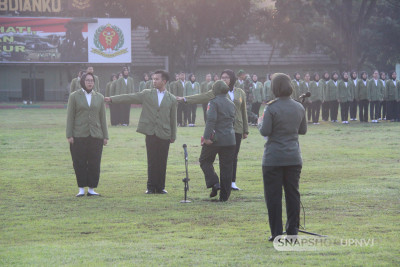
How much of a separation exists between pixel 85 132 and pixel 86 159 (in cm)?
47

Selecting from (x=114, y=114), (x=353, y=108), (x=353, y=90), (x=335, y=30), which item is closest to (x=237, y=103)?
(x=114, y=114)

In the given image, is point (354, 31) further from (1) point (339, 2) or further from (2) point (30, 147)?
(2) point (30, 147)

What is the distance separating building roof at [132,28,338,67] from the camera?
210 feet

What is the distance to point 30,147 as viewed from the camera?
2262cm

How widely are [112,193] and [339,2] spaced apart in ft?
143

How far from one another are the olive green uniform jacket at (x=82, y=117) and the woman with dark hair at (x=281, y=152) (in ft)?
15.8

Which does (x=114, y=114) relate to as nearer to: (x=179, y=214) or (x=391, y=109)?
(x=391, y=109)

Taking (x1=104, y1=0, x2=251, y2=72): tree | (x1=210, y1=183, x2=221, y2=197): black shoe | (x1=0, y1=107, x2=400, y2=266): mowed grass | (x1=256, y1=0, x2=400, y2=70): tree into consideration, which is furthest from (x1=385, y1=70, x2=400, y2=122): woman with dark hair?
(x1=210, y1=183, x2=221, y2=197): black shoe

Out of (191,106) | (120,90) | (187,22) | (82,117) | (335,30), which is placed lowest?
(191,106)

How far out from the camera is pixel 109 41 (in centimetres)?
5175

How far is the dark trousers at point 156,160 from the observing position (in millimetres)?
13258

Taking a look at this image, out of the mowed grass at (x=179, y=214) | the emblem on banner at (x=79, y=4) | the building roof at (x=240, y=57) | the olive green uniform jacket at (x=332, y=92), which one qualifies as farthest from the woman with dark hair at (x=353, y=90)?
the building roof at (x=240, y=57)

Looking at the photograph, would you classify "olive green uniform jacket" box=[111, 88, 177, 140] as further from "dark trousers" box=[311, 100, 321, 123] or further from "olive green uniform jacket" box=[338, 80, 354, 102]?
"olive green uniform jacket" box=[338, 80, 354, 102]

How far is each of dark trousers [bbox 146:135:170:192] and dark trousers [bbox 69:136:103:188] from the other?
2.78ft
